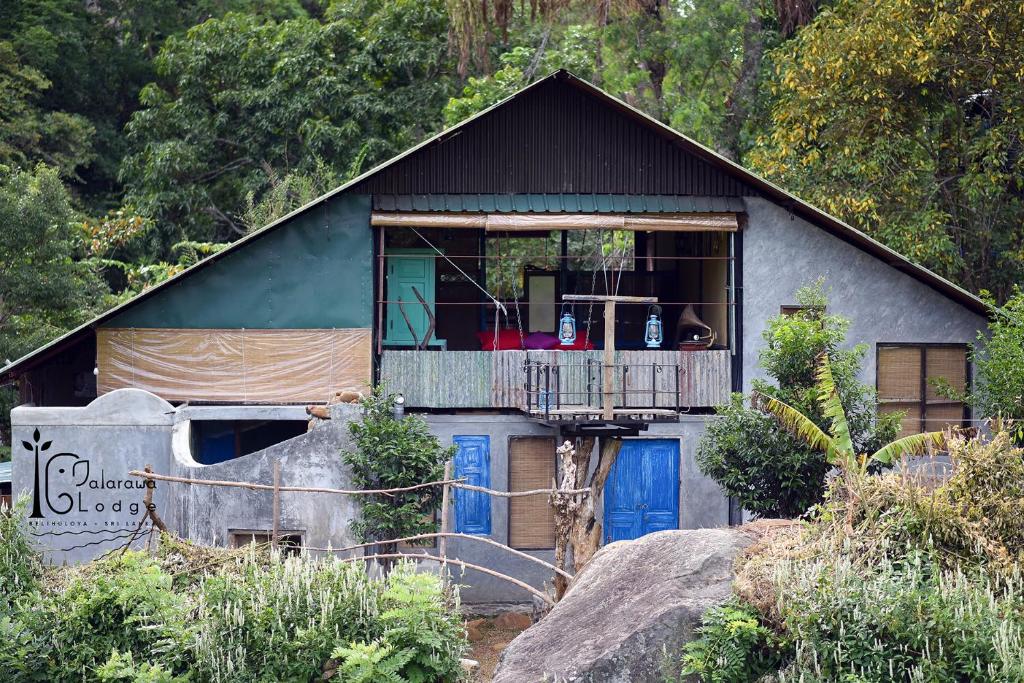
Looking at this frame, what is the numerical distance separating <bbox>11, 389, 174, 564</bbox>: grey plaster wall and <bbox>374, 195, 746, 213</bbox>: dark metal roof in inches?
183

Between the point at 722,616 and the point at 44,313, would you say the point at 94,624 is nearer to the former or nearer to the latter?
the point at 722,616

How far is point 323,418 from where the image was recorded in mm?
18203

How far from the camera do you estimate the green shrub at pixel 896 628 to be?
37.3ft

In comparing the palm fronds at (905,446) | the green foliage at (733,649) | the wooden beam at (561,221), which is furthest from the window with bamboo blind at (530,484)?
the green foliage at (733,649)

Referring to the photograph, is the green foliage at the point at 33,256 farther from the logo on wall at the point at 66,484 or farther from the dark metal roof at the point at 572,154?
the dark metal roof at the point at 572,154

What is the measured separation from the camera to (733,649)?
11.8 m

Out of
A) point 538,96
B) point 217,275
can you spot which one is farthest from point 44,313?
point 538,96

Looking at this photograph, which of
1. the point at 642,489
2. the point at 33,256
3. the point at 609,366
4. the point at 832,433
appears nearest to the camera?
the point at 832,433

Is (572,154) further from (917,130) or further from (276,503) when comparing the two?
(917,130)

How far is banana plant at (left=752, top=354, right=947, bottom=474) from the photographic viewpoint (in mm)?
15672

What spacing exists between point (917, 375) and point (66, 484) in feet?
41.8

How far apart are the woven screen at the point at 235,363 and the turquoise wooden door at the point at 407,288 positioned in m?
1.17

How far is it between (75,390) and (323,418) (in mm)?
5691

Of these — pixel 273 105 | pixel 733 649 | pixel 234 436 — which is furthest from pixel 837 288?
pixel 273 105
